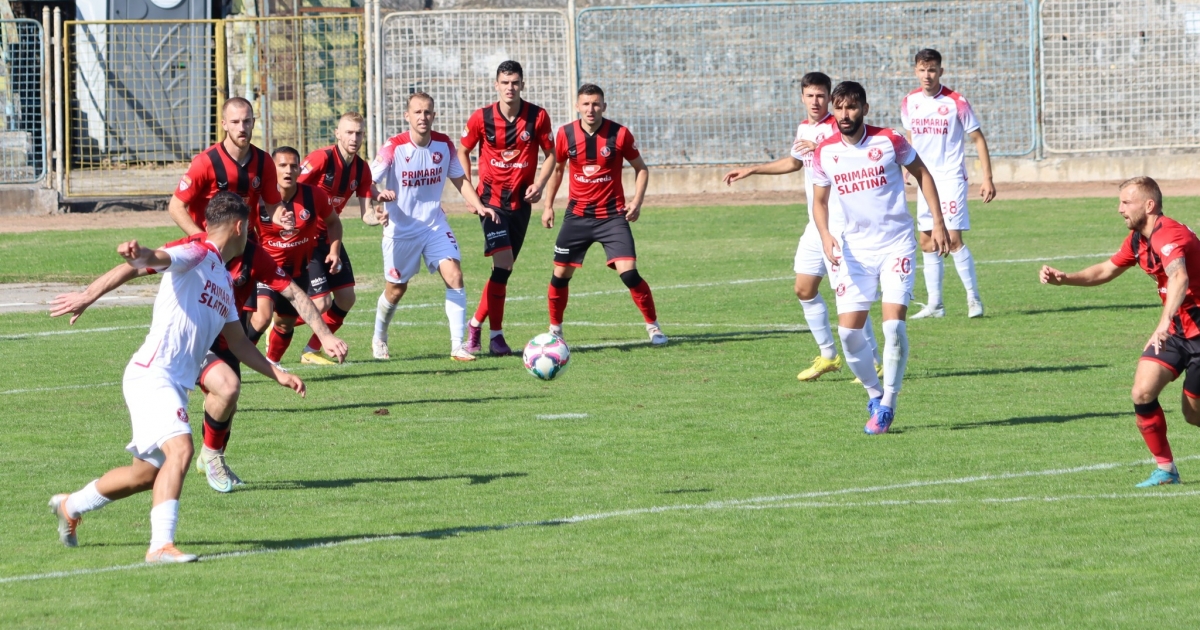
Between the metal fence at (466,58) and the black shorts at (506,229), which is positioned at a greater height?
the metal fence at (466,58)

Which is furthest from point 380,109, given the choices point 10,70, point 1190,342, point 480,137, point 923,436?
point 1190,342

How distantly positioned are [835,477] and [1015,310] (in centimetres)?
827

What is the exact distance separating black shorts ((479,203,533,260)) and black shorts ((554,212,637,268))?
0.39m

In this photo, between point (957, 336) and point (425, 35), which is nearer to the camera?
point (957, 336)

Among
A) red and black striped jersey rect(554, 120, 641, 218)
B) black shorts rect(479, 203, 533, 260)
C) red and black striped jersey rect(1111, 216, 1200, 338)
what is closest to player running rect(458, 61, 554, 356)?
black shorts rect(479, 203, 533, 260)

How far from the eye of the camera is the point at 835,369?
13031 mm

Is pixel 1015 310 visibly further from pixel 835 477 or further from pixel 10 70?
pixel 10 70

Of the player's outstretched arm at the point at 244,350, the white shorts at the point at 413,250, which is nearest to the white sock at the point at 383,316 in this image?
the white shorts at the point at 413,250

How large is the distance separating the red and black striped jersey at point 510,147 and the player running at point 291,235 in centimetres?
212

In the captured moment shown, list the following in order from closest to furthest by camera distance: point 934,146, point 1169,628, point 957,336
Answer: point 1169,628, point 957,336, point 934,146

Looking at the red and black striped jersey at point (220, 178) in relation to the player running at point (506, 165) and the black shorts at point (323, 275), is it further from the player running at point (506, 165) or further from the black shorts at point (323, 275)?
the player running at point (506, 165)

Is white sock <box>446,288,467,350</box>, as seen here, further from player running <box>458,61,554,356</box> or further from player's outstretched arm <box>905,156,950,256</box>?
player's outstretched arm <box>905,156,950,256</box>

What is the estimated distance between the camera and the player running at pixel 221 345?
24.1ft

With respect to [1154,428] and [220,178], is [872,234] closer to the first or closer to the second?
[1154,428]
